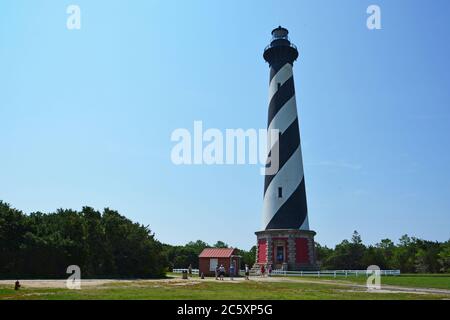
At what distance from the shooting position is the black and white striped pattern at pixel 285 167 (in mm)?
42406

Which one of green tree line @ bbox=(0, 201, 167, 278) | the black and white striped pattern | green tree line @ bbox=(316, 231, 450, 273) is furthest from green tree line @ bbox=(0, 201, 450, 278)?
green tree line @ bbox=(316, 231, 450, 273)

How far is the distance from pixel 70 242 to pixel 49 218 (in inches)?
243

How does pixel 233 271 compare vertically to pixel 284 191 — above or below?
below

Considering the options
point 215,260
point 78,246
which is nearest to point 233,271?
point 215,260

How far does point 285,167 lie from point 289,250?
8.36 metres

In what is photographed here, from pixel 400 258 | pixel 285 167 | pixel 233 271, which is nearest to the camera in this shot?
pixel 233 271

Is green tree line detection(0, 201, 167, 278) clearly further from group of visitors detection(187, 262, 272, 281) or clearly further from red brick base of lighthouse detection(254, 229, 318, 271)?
red brick base of lighthouse detection(254, 229, 318, 271)

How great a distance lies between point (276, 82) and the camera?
45.4m

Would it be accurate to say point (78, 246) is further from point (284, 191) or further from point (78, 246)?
point (284, 191)

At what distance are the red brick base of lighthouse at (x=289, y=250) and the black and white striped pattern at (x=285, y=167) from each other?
0.82m

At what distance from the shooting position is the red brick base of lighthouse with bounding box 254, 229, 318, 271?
41.2m

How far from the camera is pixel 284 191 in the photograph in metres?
42.5
